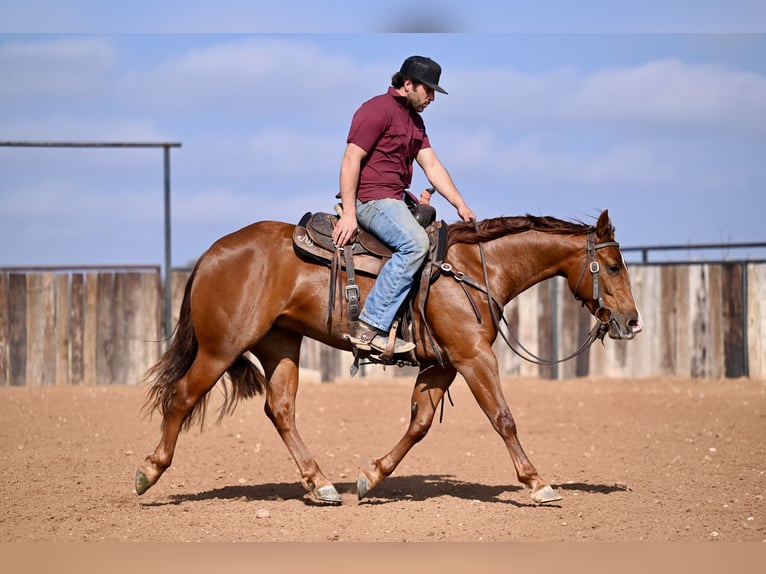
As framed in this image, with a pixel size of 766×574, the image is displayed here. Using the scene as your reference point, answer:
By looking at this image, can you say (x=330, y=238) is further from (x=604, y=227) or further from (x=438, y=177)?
(x=604, y=227)

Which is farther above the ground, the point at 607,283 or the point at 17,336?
the point at 607,283

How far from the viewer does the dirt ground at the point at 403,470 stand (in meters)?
6.34

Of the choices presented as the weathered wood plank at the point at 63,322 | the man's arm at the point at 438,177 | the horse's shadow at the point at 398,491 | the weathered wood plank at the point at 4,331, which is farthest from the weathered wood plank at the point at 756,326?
the weathered wood plank at the point at 4,331

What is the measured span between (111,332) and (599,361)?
8.35m

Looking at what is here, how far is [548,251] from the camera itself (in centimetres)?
741

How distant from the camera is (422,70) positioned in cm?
720

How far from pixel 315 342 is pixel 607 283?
9.99 meters

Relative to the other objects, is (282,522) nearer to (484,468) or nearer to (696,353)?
(484,468)

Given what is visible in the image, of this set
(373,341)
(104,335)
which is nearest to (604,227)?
(373,341)

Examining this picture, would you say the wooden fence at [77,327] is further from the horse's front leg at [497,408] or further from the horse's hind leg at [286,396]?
the horse's front leg at [497,408]

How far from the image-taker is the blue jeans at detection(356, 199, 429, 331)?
23.1 ft

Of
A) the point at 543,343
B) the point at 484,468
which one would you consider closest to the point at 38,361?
the point at 543,343

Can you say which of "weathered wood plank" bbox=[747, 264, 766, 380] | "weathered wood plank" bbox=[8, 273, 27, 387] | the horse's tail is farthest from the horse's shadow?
"weathered wood plank" bbox=[747, 264, 766, 380]

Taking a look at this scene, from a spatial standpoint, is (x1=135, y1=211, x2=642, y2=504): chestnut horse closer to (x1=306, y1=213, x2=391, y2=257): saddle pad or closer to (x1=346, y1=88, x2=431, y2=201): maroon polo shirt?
(x1=306, y1=213, x2=391, y2=257): saddle pad
